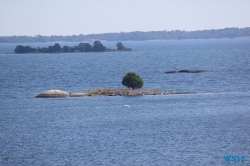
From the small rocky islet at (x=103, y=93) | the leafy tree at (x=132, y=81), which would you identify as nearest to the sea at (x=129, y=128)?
the small rocky islet at (x=103, y=93)

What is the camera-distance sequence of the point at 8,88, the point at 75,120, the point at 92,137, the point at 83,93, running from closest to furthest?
Result: the point at 92,137 → the point at 75,120 → the point at 83,93 → the point at 8,88

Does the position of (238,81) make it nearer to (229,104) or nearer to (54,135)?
(229,104)

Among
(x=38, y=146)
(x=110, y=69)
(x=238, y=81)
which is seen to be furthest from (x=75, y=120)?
(x=110, y=69)

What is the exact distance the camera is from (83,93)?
Answer: 96.5 meters

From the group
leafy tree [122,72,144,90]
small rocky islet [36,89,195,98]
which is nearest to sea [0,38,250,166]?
small rocky islet [36,89,195,98]

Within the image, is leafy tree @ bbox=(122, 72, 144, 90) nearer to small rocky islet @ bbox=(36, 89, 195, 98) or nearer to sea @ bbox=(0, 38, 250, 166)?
small rocky islet @ bbox=(36, 89, 195, 98)

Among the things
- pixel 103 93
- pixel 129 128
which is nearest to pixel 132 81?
pixel 103 93

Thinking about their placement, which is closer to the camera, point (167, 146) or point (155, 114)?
point (167, 146)

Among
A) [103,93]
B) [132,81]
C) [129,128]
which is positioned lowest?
[129,128]

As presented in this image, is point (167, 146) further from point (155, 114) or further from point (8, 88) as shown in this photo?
point (8, 88)

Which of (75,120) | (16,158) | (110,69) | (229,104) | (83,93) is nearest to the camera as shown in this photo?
(16,158)

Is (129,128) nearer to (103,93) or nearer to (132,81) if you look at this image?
(103,93)

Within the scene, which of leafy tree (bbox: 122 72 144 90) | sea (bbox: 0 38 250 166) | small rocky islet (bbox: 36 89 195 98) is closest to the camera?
sea (bbox: 0 38 250 166)

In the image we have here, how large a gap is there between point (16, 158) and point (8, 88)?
64.5 m
